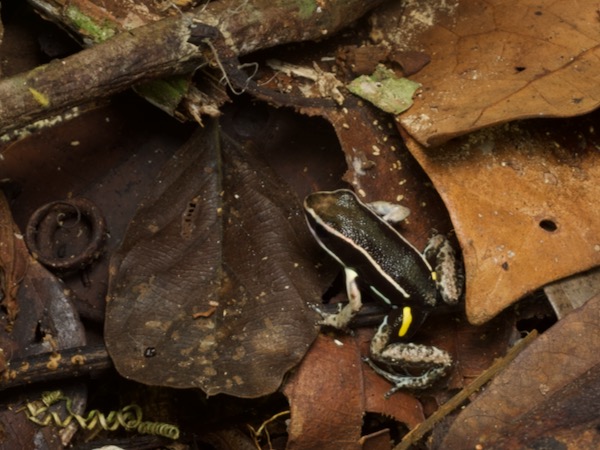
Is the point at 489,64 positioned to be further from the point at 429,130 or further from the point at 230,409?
the point at 230,409

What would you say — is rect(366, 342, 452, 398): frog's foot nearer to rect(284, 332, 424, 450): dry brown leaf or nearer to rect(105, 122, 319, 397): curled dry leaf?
rect(284, 332, 424, 450): dry brown leaf

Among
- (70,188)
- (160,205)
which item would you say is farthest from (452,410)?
(70,188)

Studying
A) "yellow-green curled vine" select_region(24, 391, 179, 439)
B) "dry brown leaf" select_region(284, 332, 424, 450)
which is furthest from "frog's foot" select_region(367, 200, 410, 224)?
"yellow-green curled vine" select_region(24, 391, 179, 439)

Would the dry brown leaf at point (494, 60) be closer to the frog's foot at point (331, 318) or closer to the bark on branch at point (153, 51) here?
the bark on branch at point (153, 51)

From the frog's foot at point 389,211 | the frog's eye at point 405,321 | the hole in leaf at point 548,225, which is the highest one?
the frog's foot at point 389,211

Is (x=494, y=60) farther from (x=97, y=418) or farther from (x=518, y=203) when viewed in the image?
(x=97, y=418)

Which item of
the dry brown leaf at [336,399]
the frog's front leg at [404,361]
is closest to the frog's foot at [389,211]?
the frog's front leg at [404,361]
